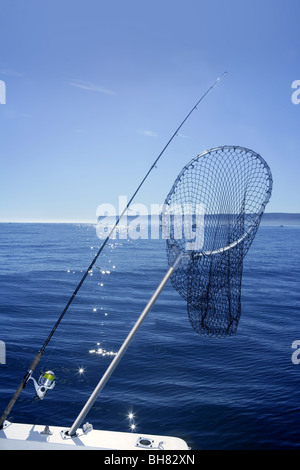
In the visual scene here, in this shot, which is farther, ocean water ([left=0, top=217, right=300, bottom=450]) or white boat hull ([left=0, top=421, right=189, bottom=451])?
Answer: ocean water ([left=0, top=217, right=300, bottom=450])

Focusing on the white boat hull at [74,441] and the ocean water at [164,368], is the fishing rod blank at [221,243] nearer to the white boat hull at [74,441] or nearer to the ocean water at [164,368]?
the white boat hull at [74,441]

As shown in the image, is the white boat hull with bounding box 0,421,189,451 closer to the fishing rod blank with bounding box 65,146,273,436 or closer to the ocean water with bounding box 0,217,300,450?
the fishing rod blank with bounding box 65,146,273,436

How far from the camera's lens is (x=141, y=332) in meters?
17.9

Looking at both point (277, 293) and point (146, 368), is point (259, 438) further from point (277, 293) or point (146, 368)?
point (277, 293)

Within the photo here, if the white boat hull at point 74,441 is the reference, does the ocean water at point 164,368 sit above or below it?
below

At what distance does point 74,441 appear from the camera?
5.95 meters

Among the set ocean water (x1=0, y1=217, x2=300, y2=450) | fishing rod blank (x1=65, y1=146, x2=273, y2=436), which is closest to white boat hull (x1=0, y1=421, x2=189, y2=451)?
fishing rod blank (x1=65, y1=146, x2=273, y2=436)

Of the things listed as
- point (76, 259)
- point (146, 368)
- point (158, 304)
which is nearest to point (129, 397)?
point (146, 368)

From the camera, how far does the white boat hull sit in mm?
5852

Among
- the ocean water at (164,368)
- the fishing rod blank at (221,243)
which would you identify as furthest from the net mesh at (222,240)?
the ocean water at (164,368)

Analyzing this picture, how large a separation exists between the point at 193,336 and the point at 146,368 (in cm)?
456

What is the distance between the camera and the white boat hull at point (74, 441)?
5.85 meters

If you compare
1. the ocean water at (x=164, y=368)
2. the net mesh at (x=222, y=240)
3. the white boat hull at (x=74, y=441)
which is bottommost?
the ocean water at (x=164, y=368)

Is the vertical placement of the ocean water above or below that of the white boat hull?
below
